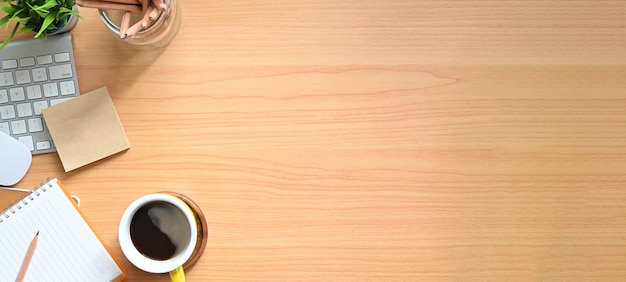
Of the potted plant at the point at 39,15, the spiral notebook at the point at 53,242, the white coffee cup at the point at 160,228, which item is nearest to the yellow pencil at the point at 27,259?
the spiral notebook at the point at 53,242

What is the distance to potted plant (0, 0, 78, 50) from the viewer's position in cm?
67

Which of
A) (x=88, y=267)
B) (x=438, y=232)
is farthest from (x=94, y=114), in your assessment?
(x=438, y=232)

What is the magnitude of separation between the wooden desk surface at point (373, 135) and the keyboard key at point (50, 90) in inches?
1.4

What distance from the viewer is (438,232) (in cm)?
75

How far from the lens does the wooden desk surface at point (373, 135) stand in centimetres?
75

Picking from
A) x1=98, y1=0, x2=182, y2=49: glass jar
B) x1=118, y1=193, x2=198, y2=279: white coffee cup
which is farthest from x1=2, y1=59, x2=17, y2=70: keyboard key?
x1=118, y1=193, x2=198, y2=279: white coffee cup

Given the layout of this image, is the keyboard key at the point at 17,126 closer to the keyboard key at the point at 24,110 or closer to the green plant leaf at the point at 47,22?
the keyboard key at the point at 24,110

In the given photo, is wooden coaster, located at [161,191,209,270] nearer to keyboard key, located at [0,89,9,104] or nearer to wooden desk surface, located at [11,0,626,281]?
wooden desk surface, located at [11,0,626,281]

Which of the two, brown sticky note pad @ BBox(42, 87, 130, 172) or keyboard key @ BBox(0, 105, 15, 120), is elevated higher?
brown sticky note pad @ BBox(42, 87, 130, 172)

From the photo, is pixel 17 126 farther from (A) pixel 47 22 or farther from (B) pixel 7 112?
(A) pixel 47 22

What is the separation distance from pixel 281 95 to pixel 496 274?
353 mm

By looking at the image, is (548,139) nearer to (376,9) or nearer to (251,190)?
(376,9)

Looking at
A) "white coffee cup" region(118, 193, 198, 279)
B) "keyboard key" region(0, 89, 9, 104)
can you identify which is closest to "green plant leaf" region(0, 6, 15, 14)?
"keyboard key" region(0, 89, 9, 104)

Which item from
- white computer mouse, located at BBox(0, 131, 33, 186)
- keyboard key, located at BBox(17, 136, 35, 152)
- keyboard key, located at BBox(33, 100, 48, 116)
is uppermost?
keyboard key, located at BBox(33, 100, 48, 116)
